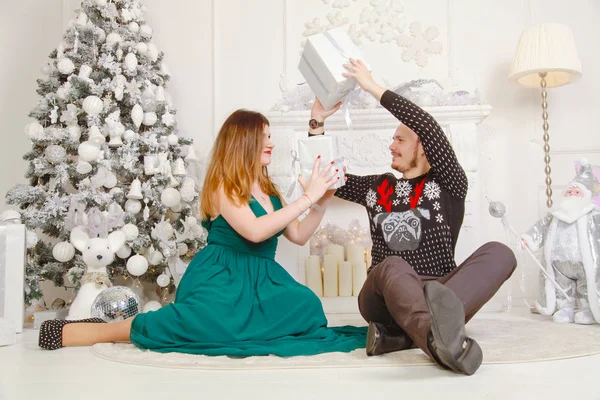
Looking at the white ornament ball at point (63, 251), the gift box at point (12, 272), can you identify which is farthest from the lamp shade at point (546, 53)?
the gift box at point (12, 272)

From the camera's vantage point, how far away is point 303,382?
1.59m

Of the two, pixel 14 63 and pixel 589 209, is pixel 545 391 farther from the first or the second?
pixel 14 63

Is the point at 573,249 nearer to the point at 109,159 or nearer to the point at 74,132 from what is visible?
the point at 109,159

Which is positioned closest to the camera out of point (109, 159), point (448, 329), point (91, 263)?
point (448, 329)

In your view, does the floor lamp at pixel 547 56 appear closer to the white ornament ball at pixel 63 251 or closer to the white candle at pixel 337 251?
the white candle at pixel 337 251

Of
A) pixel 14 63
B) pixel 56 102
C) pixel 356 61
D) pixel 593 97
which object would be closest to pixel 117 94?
pixel 56 102

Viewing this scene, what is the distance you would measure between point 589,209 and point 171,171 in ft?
7.29

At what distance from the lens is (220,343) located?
1988 mm

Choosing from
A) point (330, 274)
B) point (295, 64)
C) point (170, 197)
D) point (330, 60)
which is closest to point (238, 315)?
point (330, 60)

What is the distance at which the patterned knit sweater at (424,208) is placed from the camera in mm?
2160

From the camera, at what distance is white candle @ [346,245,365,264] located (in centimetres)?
350

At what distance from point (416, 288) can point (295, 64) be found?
2421mm

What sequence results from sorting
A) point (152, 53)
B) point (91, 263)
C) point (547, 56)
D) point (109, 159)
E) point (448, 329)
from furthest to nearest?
1. point (152, 53)
2. point (547, 56)
3. point (109, 159)
4. point (91, 263)
5. point (448, 329)

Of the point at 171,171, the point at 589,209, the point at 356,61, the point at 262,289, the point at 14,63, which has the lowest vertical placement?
the point at 262,289
